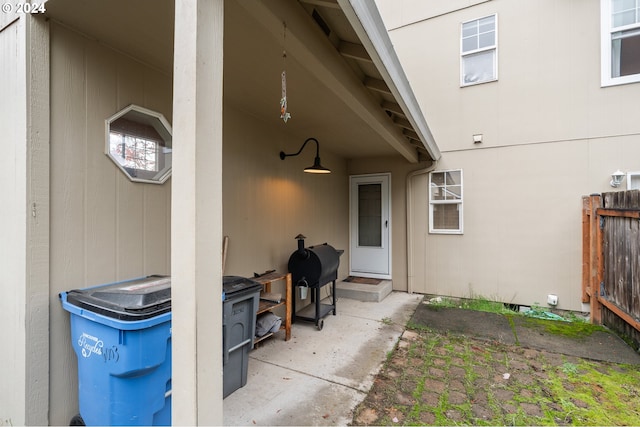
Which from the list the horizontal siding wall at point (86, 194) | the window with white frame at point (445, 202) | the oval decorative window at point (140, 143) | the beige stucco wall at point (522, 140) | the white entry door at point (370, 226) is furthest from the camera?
the white entry door at point (370, 226)

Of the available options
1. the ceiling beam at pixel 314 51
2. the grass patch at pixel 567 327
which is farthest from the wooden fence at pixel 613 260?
the ceiling beam at pixel 314 51

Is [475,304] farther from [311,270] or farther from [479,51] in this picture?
[479,51]

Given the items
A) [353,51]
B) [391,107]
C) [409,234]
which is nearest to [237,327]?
[353,51]

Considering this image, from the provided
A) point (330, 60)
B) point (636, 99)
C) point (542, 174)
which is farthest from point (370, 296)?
point (636, 99)

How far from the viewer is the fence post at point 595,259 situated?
12.5ft

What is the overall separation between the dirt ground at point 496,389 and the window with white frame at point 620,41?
378 centimetres

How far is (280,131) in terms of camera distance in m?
4.02

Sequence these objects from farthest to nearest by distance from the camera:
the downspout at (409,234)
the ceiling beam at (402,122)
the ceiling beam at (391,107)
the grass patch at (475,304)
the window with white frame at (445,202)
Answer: the downspout at (409,234)
the window with white frame at (445,202)
the grass patch at (475,304)
the ceiling beam at (402,122)
the ceiling beam at (391,107)

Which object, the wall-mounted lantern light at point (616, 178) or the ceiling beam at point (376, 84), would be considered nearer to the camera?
the ceiling beam at point (376, 84)

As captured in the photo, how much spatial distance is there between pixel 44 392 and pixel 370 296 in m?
4.08

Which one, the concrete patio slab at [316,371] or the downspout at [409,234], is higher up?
the downspout at [409,234]

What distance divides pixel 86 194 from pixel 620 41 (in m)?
6.47

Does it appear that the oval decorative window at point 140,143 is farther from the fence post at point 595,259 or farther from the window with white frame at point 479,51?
the fence post at point 595,259

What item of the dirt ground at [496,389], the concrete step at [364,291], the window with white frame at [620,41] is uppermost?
the window with white frame at [620,41]
